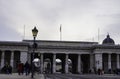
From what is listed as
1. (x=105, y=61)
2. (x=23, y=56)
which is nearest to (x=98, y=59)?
(x=105, y=61)

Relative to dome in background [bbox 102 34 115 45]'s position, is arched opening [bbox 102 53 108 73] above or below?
below

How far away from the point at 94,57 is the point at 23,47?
78.9ft

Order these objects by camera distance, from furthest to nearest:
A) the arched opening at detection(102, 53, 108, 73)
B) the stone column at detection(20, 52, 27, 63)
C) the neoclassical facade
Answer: the arched opening at detection(102, 53, 108, 73)
the stone column at detection(20, 52, 27, 63)
the neoclassical facade

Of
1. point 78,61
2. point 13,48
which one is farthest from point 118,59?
point 13,48

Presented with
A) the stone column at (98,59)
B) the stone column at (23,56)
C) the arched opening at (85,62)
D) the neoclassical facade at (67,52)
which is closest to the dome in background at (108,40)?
the neoclassical facade at (67,52)

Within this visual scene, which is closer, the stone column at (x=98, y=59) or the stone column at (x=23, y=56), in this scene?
the stone column at (x=23, y=56)

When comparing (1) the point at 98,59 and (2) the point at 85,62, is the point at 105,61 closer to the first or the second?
(1) the point at 98,59

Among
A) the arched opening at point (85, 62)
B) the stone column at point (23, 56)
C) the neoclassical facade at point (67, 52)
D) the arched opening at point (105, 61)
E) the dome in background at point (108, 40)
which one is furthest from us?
the dome in background at point (108, 40)

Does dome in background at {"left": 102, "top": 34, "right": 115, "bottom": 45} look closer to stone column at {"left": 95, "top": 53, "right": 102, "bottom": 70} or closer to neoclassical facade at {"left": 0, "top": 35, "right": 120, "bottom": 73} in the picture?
neoclassical facade at {"left": 0, "top": 35, "right": 120, "bottom": 73}

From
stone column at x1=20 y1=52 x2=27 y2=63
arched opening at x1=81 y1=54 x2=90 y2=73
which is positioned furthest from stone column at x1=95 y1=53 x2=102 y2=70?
stone column at x1=20 y1=52 x2=27 y2=63

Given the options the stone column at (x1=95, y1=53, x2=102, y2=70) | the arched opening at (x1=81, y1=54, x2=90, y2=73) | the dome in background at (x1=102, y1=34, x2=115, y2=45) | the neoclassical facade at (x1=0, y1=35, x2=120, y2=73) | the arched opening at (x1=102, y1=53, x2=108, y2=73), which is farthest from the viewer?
the dome in background at (x1=102, y1=34, x2=115, y2=45)

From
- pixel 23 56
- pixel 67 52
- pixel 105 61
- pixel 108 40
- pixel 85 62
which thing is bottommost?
pixel 85 62

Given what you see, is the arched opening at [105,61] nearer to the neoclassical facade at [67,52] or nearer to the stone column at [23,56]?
the neoclassical facade at [67,52]

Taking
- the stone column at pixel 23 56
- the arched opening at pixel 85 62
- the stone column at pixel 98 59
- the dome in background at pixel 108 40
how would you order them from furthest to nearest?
the dome in background at pixel 108 40
the arched opening at pixel 85 62
the stone column at pixel 98 59
the stone column at pixel 23 56
